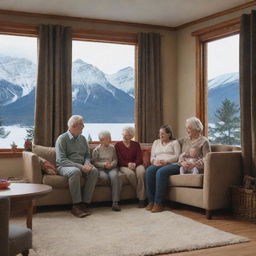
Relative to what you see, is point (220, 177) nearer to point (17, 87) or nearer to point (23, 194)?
point (23, 194)

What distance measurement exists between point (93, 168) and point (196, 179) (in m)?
1.22

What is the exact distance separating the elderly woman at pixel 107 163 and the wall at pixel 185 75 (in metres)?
1.54

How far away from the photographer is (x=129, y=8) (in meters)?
5.86

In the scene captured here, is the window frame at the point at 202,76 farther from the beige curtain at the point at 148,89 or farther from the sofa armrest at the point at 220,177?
the sofa armrest at the point at 220,177

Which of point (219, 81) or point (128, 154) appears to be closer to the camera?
point (128, 154)

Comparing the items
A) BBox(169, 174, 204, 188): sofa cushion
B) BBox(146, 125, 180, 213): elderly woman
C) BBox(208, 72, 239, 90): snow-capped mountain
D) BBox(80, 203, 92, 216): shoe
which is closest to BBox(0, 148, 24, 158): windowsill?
BBox(80, 203, 92, 216): shoe

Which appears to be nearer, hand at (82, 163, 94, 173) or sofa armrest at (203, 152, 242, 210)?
sofa armrest at (203, 152, 242, 210)

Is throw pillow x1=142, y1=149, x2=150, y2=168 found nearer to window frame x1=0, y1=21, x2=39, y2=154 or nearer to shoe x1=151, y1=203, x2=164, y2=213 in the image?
shoe x1=151, y1=203, x2=164, y2=213

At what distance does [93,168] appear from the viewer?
17.6 ft

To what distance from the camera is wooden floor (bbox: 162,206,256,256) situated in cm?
367

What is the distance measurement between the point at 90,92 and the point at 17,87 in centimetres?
107

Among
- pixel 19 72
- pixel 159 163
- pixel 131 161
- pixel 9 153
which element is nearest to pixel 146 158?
pixel 131 161

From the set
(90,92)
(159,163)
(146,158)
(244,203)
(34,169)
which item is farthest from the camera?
(90,92)

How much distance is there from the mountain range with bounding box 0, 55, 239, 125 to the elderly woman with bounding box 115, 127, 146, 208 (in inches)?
37.4
